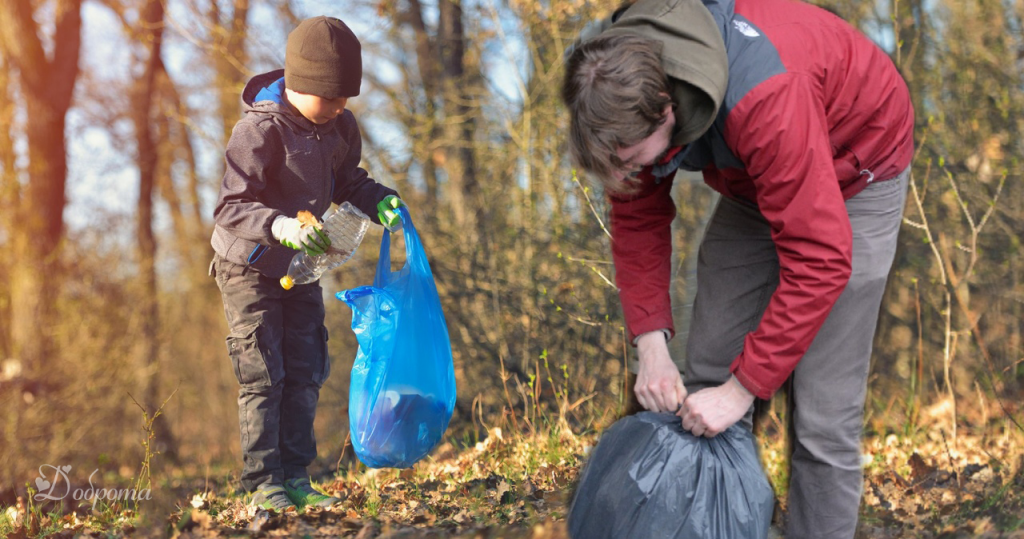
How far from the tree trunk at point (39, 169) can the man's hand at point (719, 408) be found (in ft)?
15.4

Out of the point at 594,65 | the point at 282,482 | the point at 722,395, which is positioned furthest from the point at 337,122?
the point at 722,395

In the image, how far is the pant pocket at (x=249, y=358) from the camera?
2340 millimetres

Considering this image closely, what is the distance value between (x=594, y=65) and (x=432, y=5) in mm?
3049

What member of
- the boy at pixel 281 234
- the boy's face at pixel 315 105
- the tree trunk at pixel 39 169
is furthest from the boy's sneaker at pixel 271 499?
the tree trunk at pixel 39 169

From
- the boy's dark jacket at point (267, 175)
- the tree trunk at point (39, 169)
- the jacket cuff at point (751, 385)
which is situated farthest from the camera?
the tree trunk at point (39, 169)

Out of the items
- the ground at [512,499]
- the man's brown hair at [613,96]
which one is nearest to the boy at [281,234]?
the ground at [512,499]

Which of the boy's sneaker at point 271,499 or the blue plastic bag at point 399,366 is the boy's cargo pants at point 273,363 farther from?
the blue plastic bag at point 399,366

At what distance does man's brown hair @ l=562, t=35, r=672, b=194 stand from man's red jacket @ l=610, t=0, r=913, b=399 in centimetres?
6

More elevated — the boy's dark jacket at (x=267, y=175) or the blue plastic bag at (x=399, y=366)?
the boy's dark jacket at (x=267, y=175)

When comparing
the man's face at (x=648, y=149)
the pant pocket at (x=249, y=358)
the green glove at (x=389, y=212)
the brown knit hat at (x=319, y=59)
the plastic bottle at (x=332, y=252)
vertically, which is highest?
the brown knit hat at (x=319, y=59)

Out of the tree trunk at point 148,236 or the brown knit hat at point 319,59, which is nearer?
the brown knit hat at point 319,59

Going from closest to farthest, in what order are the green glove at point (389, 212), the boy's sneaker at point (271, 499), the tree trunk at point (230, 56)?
the boy's sneaker at point (271, 499), the green glove at point (389, 212), the tree trunk at point (230, 56)

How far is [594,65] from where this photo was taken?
1.95 metres

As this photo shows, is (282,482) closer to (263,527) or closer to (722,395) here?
(263,527)
